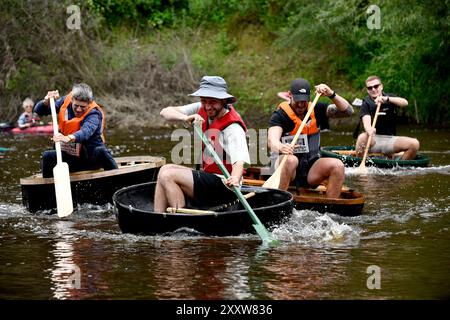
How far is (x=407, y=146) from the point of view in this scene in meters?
13.0

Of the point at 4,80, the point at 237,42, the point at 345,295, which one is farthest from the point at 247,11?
the point at 345,295

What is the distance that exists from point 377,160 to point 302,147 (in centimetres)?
379

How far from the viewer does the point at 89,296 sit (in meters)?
6.38

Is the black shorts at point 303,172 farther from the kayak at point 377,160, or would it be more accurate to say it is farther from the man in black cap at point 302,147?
the kayak at point 377,160

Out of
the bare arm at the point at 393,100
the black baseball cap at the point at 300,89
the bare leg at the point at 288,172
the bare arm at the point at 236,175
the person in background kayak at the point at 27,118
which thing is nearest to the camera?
the bare arm at the point at 236,175

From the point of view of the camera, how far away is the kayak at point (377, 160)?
12.8m

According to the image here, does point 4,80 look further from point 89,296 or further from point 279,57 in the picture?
point 89,296

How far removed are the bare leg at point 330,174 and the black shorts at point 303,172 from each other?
0.20ft

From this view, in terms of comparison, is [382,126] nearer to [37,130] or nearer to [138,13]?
[37,130]

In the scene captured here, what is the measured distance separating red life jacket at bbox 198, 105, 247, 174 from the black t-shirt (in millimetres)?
4997

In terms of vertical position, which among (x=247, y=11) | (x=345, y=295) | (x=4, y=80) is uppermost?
(x=247, y=11)

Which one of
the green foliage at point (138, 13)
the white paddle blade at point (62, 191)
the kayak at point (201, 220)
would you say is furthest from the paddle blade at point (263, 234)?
the green foliage at point (138, 13)

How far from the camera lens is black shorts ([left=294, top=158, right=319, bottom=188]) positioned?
370 inches

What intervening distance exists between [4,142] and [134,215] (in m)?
10.7
